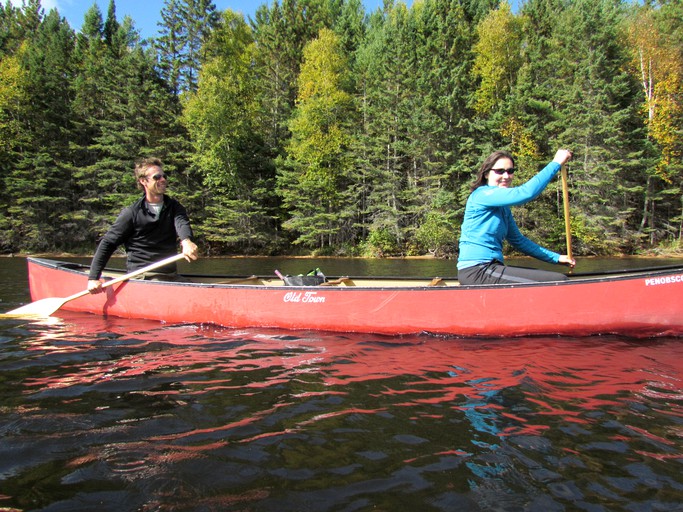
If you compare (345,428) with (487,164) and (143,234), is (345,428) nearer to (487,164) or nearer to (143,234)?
(487,164)

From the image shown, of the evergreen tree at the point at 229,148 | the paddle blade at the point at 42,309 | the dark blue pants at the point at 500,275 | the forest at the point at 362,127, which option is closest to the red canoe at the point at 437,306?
the dark blue pants at the point at 500,275

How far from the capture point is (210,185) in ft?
95.6

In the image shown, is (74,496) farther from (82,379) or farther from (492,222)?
(492,222)

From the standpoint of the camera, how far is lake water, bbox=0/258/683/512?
1.99 meters

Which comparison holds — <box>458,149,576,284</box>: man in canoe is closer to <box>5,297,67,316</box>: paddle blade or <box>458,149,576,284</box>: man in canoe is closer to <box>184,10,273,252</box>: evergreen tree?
<box>5,297,67,316</box>: paddle blade

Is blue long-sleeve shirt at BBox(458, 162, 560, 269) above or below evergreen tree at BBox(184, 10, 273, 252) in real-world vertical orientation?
below

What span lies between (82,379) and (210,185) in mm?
27051

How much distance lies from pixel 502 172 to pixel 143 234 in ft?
15.2

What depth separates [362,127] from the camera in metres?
29.9

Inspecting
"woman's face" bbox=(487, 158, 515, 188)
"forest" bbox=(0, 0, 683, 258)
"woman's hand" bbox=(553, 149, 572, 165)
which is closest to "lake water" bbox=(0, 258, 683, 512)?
"woman's face" bbox=(487, 158, 515, 188)

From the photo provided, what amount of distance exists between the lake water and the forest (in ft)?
70.4

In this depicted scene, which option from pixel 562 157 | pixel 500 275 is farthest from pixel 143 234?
pixel 562 157

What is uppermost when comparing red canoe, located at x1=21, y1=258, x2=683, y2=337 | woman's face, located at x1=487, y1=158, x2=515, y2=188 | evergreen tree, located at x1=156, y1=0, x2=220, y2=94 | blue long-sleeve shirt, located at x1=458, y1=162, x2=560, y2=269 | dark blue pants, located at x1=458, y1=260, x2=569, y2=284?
evergreen tree, located at x1=156, y1=0, x2=220, y2=94

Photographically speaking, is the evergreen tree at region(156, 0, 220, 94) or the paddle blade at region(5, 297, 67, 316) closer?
the paddle blade at region(5, 297, 67, 316)
